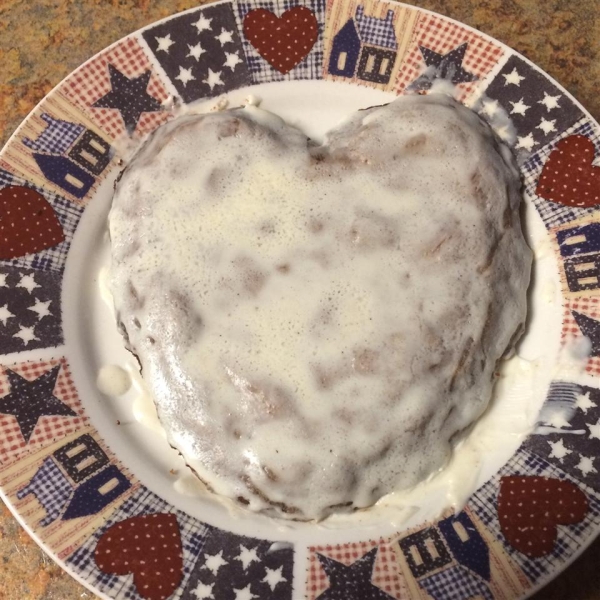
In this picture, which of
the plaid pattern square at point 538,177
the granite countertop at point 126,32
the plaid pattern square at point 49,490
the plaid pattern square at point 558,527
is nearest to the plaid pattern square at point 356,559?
the plaid pattern square at point 558,527

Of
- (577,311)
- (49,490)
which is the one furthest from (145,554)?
(577,311)

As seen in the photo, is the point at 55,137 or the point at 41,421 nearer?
the point at 41,421

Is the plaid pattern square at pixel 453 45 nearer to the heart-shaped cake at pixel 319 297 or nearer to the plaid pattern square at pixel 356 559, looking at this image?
the heart-shaped cake at pixel 319 297

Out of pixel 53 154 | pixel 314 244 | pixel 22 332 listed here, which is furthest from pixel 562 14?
pixel 22 332

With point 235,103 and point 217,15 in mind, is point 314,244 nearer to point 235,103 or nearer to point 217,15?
point 235,103

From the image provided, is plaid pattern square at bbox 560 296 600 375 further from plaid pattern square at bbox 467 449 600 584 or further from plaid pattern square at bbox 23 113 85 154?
plaid pattern square at bbox 23 113 85 154

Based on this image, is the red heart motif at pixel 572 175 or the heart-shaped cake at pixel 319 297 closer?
the heart-shaped cake at pixel 319 297

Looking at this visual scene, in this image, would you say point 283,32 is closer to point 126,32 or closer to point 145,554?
point 126,32
